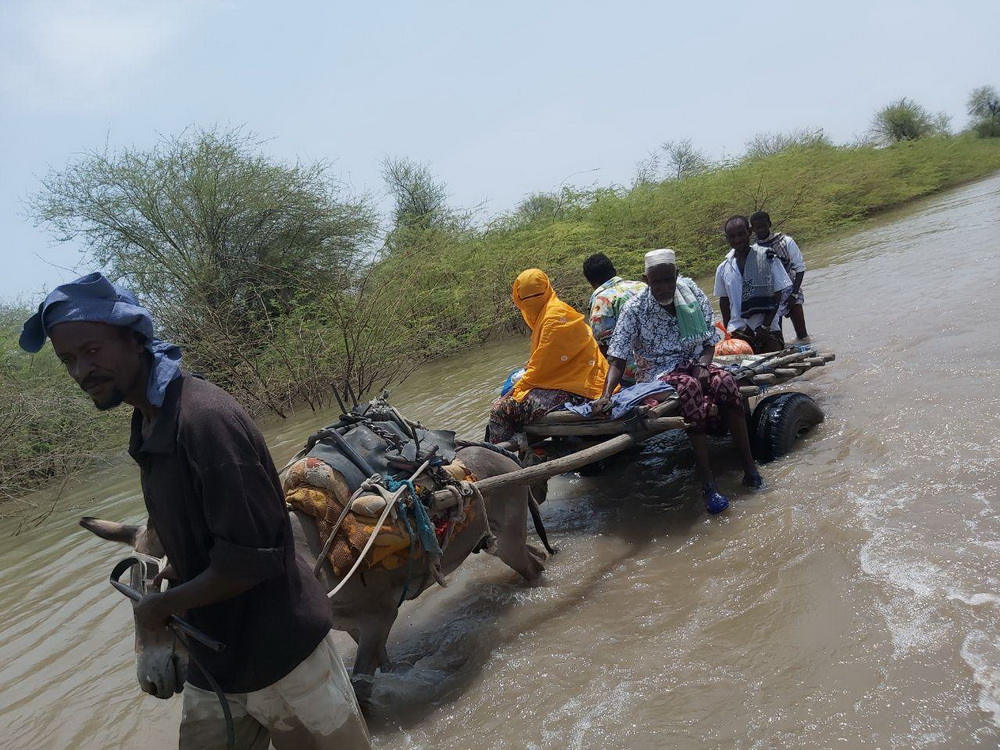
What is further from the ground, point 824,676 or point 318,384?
point 318,384

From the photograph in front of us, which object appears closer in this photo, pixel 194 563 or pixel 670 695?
pixel 194 563

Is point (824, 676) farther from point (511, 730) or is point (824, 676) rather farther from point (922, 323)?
point (922, 323)

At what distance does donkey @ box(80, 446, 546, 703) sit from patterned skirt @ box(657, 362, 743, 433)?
134 centimetres

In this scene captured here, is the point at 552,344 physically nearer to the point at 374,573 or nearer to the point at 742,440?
the point at 742,440

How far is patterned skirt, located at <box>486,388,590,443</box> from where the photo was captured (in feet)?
19.1

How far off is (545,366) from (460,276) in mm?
13878

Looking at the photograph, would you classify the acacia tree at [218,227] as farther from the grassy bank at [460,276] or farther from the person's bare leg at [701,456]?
the person's bare leg at [701,456]

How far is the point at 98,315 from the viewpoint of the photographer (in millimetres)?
1972

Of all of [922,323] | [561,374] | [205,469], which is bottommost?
[922,323]

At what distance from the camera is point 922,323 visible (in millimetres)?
8992

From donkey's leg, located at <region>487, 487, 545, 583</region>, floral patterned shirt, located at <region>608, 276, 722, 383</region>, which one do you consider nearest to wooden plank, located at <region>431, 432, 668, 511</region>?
donkey's leg, located at <region>487, 487, 545, 583</region>

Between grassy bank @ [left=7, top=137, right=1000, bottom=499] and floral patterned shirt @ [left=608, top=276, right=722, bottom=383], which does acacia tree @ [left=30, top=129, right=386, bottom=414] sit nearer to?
grassy bank @ [left=7, top=137, right=1000, bottom=499]

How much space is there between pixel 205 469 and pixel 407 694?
2.40 metres

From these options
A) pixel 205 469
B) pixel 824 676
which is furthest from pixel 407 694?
pixel 205 469
